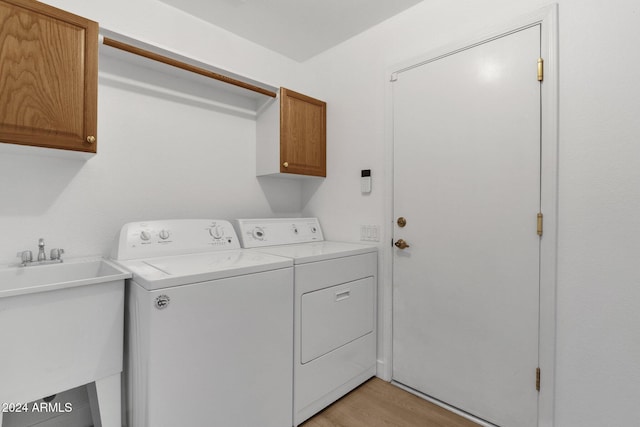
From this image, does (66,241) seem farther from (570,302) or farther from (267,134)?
(570,302)

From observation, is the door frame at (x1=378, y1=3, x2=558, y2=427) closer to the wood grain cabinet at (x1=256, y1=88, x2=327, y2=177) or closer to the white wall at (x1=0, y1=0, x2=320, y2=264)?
the wood grain cabinet at (x1=256, y1=88, x2=327, y2=177)

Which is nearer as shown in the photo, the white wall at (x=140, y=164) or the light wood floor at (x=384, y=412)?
the white wall at (x=140, y=164)

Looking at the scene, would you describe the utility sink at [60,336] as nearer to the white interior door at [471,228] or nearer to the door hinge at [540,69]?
the white interior door at [471,228]

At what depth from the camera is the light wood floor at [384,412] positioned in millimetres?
1611

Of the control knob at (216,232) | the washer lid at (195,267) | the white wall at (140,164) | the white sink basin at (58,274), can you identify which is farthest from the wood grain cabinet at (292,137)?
the white sink basin at (58,274)

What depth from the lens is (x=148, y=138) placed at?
183 cm

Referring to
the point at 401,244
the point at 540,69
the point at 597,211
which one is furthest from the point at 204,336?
the point at 540,69

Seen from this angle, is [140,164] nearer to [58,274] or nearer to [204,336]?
[58,274]

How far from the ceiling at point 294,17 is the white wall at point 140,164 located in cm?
10

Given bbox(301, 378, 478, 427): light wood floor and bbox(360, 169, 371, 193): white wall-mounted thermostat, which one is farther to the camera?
bbox(360, 169, 371, 193): white wall-mounted thermostat

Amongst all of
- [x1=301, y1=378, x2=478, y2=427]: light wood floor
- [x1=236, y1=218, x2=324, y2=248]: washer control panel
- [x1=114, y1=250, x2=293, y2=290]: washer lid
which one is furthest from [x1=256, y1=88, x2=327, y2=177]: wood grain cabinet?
[x1=301, y1=378, x2=478, y2=427]: light wood floor

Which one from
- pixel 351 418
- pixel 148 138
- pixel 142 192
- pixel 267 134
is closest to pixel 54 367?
pixel 142 192

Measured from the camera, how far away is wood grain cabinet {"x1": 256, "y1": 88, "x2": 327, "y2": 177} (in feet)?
7.15

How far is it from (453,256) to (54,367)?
1870 mm
